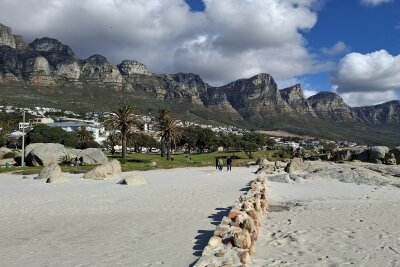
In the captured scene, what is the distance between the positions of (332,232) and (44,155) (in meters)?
46.2

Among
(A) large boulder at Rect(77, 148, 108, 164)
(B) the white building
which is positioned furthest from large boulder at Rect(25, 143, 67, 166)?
(B) the white building

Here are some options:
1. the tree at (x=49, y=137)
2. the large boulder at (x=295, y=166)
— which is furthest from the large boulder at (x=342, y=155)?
the tree at (x=49, y=137)

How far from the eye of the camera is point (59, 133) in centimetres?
9181

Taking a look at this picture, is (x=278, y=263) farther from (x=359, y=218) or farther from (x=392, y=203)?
(x=392, y=203)

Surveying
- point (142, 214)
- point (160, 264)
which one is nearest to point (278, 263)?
point (160, 264)

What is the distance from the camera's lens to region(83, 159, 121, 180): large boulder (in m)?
33.7

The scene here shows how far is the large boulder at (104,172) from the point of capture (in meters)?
33.7

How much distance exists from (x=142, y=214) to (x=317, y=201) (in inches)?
365

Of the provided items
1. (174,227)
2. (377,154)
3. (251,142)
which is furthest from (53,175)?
(251,142)

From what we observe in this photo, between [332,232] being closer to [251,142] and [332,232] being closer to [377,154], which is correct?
[377,154]

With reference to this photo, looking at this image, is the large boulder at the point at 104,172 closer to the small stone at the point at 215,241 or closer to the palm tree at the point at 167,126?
the small stone at the point at 215,241

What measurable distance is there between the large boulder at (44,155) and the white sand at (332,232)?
3796 cm

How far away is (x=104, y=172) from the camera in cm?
3466

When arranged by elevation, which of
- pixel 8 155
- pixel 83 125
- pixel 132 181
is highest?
pixel 83 125
